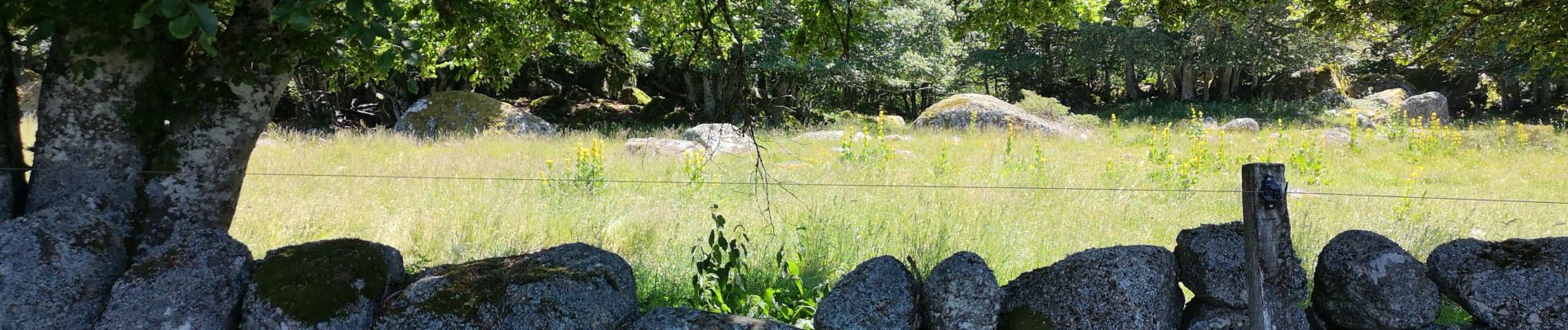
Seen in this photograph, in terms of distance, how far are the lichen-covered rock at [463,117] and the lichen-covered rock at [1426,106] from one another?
2137 centimetres

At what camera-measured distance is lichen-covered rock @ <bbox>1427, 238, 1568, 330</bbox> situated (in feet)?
11.5

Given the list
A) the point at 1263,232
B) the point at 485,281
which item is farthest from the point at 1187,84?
the point at 485,281

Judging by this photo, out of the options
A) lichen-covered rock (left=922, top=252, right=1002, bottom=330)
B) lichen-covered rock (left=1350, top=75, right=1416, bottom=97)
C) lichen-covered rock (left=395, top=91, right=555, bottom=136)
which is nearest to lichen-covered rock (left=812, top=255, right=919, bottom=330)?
lichen-covered rock (left=922, top=252, right=1002, bottom=330)

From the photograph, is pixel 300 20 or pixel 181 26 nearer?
pixel 181 26

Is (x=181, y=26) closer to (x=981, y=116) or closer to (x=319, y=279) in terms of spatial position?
(x=319, y=279)

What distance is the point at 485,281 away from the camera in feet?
11.4

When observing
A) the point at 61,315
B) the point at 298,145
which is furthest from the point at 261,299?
the point at 298,145

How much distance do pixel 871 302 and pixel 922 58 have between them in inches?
921

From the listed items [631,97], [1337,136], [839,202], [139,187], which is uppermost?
[139,187]

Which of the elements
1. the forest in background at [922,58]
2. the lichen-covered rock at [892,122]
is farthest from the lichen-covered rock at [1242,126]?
the lichen-covered rock at [892,122]

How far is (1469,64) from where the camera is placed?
26.3 metres

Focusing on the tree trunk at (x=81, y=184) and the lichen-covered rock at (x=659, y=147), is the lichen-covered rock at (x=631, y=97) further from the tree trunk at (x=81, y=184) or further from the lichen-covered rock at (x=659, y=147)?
the tree trunk at (x=81, y=184)

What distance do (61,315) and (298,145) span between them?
11130 mm

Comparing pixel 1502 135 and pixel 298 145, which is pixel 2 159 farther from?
pixel 1502 135
